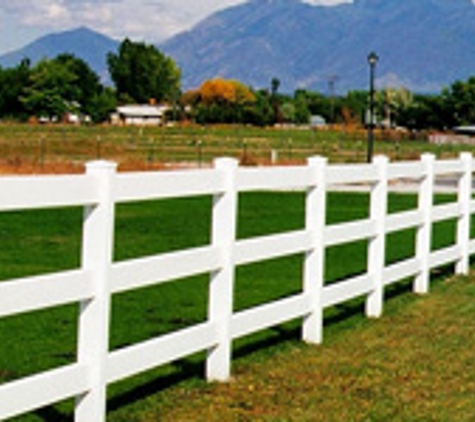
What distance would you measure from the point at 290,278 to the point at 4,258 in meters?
3.99

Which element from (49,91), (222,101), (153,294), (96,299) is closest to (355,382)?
(96,299)

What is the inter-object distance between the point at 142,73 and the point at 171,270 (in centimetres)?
18651

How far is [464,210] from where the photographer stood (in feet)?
48.4

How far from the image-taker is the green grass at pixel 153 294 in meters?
8.52

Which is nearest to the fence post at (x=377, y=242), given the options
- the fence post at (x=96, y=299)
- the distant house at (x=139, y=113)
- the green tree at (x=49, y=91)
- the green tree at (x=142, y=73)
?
the fence post at (x=96, y=299)

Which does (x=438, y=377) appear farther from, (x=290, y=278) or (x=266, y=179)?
(x=290, y=278)

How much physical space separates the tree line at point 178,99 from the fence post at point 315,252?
11714 centimetres

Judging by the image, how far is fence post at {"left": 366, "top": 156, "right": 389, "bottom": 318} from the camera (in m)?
11.5

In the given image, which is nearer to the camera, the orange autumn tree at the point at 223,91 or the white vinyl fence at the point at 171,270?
the white vinyl fence at the point at 171,270

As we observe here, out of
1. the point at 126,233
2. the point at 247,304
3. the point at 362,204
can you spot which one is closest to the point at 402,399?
Answer: the point at 247,304

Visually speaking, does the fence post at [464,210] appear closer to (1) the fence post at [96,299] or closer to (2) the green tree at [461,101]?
(1) the fence post at [96,299]

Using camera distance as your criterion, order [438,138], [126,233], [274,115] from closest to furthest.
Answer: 1. [126,233]
2. [438,138]
3. [274,115]

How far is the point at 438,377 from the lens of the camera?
8.91m

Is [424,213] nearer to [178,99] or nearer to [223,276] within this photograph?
[223,276]
